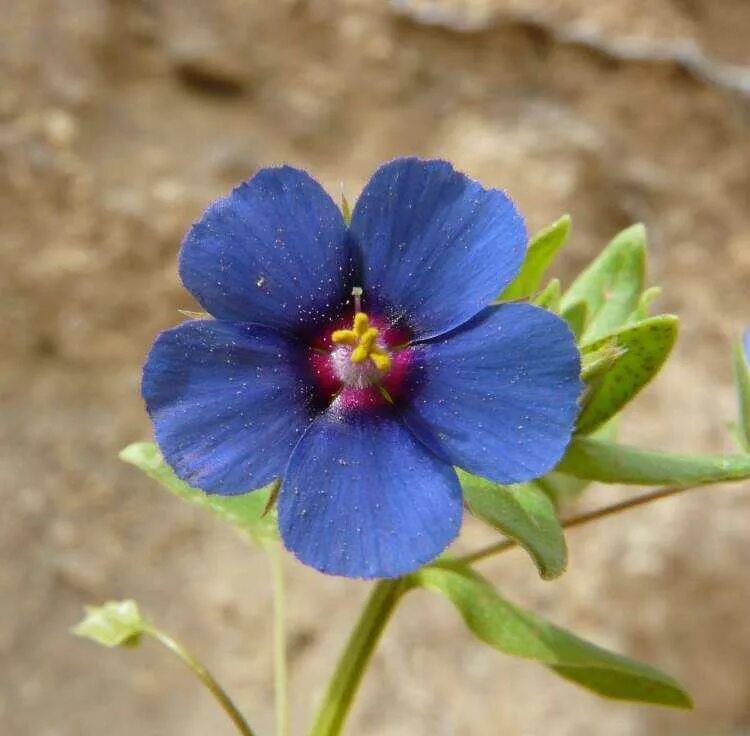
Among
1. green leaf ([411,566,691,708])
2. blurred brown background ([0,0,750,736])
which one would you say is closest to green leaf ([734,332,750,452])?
green leaf ([411,566,691,708])

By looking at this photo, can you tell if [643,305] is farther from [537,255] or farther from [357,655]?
[357,655]

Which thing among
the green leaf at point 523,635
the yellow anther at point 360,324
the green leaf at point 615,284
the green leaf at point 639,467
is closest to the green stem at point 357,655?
the green leaf at point 523,635

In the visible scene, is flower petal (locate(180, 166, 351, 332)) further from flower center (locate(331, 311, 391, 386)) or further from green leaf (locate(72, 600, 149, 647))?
green leaf (locate(72, 600, 149, 647))

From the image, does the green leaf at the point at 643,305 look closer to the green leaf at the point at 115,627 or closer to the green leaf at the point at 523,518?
the green leaf at the point at 523,518

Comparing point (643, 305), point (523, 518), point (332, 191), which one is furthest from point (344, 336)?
point (332, 191)

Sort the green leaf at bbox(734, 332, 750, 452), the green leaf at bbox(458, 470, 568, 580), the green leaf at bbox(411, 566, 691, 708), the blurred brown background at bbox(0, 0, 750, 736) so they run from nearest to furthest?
the green leaf at bbox(458, 470, 568, 580), the green leaf at bbox(411, 566, 691, 708), the green leaf at bbox(734, 332, 750, 452), the blurred brown background at bbox(0, 0, 750, 736)

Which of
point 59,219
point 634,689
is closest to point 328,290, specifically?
point 634,689
